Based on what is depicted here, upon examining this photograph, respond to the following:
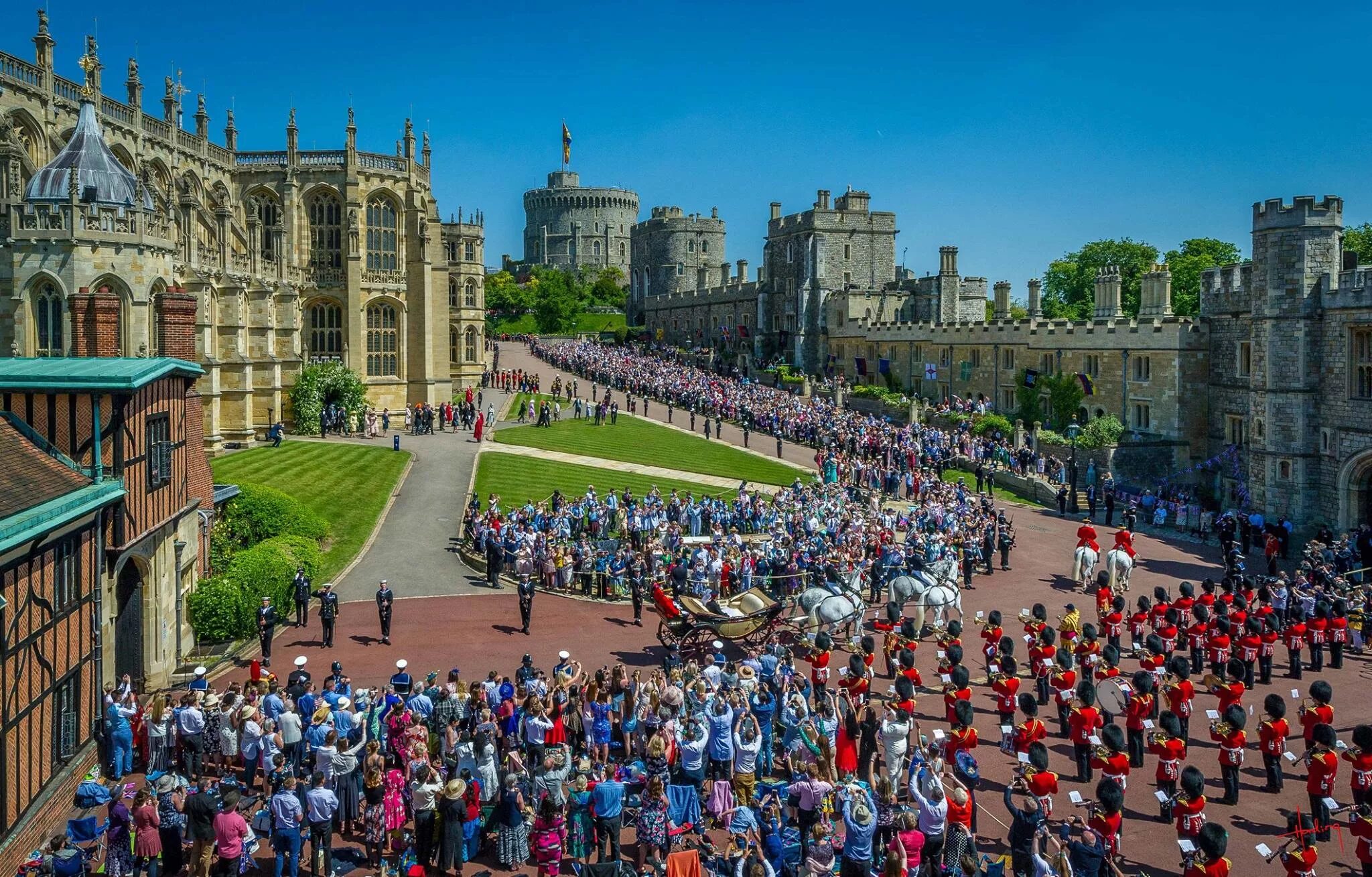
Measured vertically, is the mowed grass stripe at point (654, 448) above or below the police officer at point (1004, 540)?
above

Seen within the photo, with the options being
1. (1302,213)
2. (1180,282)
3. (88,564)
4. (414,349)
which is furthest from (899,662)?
(1180,282)

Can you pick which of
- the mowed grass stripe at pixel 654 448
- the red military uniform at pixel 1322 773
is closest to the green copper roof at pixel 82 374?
the red military uniform at pixel 1322 773

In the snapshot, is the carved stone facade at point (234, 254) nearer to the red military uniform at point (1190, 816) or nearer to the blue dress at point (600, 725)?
the blue dress at point (600, 725)

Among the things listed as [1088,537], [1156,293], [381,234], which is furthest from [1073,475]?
[381,234]

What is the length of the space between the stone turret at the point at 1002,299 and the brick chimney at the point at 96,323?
52.1 meters

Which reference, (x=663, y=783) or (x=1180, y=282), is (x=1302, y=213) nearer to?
(x=663, y=783)

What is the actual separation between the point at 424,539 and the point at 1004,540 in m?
16.7

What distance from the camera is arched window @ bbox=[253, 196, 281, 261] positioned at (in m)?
54.5

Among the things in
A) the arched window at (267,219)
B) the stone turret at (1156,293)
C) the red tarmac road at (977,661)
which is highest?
the arched window at (267,219)

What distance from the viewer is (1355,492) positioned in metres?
35.2

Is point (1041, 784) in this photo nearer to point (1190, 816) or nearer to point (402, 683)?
point (1190, 816)

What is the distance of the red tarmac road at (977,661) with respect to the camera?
47.1ft

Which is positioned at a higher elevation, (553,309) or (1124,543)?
(553,309)

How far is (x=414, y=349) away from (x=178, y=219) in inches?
681
